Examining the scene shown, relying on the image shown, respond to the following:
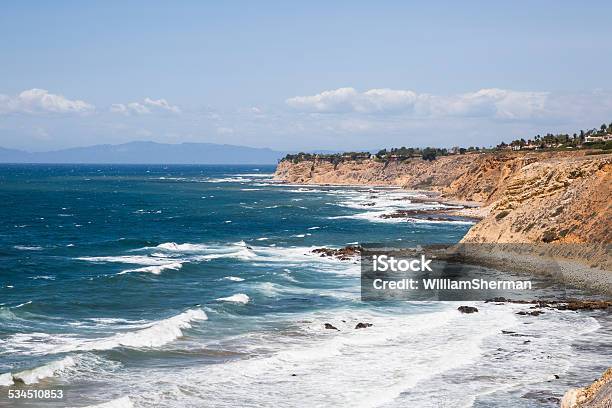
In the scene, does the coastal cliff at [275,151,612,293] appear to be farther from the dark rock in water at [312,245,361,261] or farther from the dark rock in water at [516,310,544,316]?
the dark rock in water at [312,245,361,261]

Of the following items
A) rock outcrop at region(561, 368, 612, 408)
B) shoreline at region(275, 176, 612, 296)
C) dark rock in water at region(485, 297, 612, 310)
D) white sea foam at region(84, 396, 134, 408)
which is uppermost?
rock outcrop at region(561, 368, 612, 408)

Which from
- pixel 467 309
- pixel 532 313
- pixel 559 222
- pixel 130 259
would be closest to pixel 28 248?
pixel 130 259

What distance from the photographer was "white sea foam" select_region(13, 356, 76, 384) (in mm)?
25859

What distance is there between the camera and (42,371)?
26516 millimetres

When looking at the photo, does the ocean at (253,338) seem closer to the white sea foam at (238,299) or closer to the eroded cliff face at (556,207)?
the white sea foam at (238,299)

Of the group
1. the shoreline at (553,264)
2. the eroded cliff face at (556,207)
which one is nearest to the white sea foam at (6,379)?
the shoreline at (553,264)

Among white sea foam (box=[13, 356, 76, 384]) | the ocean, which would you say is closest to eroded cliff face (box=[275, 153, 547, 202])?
the ocean

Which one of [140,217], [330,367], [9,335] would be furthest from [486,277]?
[140,217]

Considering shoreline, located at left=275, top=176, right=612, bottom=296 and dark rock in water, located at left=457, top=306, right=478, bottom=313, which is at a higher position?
shoreline, located at left=275, top=176, right=612, bottom=296

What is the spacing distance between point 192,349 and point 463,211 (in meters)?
71.0

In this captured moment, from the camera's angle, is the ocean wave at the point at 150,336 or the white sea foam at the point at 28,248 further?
the white sea foam at the point at 28,248

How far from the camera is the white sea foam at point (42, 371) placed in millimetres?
25859

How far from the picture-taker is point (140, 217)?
9888 cm

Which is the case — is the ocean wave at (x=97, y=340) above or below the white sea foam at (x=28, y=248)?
below
